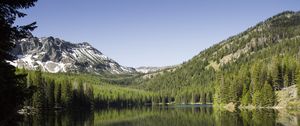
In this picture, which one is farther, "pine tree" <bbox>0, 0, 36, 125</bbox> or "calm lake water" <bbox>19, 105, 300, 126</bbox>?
"calm lake water" <bbox>19, 105, 300, 126</bbox>

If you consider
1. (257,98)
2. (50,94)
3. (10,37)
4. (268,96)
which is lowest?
(257,98)

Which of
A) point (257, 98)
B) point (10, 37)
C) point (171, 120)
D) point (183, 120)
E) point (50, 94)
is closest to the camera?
point (10, 37)

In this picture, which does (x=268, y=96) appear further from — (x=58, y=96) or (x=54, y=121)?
(x=58, y=96)

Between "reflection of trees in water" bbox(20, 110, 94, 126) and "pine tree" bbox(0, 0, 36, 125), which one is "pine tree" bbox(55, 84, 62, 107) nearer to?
"reflection of trees in water" bbox(20, 110, 94, 126)

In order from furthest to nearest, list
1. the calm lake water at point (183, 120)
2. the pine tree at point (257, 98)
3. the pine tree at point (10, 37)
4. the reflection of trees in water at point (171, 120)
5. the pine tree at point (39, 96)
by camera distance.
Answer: the pine tree at point (257, 98)
the pine tree at point (39, 96)
the reflection of trees in water at point (171, 120)
the calm lake water at point (183, 120)
the pine tree at point (10, 37)

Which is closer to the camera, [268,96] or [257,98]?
[268,96]

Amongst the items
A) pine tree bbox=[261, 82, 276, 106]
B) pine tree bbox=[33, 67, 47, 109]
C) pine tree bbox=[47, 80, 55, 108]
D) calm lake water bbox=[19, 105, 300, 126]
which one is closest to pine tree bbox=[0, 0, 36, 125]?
calm lake water bbox=[19, 105, 300, 126]

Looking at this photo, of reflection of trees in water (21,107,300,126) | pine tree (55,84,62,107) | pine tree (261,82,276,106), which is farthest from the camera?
pine tree (55,84,62,107)

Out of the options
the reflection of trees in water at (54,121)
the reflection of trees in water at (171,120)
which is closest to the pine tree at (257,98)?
the reflection of trees in water at (171,120)

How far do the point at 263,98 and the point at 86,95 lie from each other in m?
88.4

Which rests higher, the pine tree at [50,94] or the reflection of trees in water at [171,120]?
the pine tree at [50,94]

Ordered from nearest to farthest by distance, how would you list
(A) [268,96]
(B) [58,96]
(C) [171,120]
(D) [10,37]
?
(D) [10,37]
(C) [171,120]
(A) [268,96]
(B) [58,96]

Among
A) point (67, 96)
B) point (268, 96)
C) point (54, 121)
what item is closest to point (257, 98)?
point (268, 96)

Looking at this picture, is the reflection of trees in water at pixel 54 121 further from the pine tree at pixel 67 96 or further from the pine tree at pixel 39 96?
the pine tree at pixel 67 96
